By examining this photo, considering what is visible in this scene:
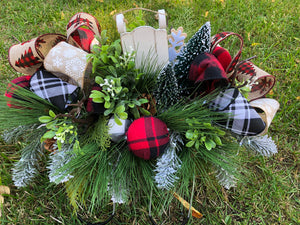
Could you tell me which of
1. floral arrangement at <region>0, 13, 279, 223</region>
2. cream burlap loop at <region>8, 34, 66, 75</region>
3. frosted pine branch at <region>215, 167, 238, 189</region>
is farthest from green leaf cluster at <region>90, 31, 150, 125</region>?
frosted pine branch at <region>215, 167, 238, 189</region>

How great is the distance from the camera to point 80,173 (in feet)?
2.57

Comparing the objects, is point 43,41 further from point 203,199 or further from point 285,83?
point 285,83

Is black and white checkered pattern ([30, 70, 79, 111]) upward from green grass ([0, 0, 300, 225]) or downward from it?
upward

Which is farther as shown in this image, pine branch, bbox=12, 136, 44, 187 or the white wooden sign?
pine branch, bbox=12, 136, 44, 187

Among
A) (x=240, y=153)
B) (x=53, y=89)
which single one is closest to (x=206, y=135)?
(x=240, y=153)

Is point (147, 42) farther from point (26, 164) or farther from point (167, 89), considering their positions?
point (26, 164)

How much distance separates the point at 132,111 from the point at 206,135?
0.79 ft

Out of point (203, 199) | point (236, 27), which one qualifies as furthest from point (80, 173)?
point (236, 27)

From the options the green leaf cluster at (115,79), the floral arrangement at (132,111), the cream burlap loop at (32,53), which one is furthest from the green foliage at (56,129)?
the cream burlap loop at (32,53)

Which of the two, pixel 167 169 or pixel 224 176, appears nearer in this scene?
pixel 167 169

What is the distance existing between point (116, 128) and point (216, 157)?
1.08ft

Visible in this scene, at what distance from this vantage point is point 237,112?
2.45 feet

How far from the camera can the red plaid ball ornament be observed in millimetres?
712

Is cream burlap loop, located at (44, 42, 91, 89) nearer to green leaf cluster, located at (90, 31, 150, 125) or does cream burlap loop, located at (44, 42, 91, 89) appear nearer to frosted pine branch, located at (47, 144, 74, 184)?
green leaf cluster, located at (90, 31, 150, 125)
